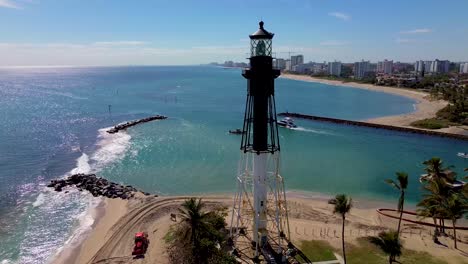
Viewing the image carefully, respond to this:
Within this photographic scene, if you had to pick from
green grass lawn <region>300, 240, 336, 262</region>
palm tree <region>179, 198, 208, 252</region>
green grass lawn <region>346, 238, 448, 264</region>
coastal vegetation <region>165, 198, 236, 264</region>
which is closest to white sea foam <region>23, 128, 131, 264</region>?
coastal vegetation <region>165, 198, 236, 264</region>

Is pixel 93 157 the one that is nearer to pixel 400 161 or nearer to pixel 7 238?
pixel 7 238

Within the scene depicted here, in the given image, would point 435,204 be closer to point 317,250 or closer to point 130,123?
point 317,250

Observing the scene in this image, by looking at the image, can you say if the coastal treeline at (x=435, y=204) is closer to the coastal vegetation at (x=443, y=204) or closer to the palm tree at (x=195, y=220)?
the coastal vegetation at (x=443, y=204)

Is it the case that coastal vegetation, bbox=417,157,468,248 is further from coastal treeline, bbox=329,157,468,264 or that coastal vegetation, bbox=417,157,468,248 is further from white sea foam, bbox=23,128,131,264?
white sea foam, bbox=23,128,131,264

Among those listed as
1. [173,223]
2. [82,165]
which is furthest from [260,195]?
[82,165]

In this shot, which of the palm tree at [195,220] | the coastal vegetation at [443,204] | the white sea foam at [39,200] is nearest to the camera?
the palm tree at [195,220]

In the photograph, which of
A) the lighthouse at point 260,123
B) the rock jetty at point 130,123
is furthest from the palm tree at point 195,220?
the rock jetty at point 130,123
